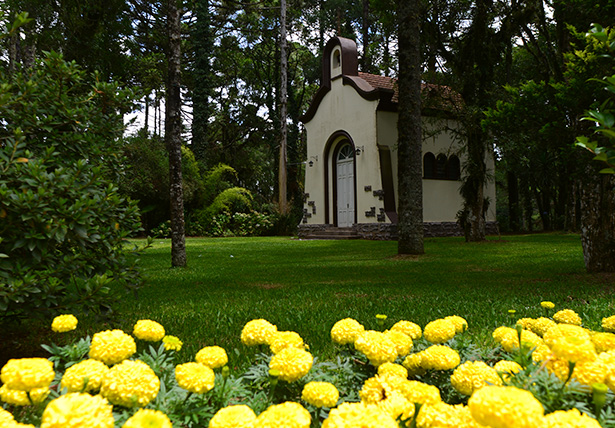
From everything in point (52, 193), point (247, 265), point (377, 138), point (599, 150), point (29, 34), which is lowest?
point (247, 265)

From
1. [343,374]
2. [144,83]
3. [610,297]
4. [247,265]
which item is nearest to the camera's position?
[343,374]

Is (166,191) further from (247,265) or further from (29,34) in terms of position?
(247,265)

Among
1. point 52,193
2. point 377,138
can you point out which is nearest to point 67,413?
point 52,193

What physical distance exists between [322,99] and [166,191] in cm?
891

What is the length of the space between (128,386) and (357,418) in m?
0.65

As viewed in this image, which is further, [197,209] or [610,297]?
[197,209]

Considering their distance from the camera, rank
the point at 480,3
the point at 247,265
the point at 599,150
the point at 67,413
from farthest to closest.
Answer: the point at 480,3 → the point at 247,265 → the point at 599,150 → the point at 67,413

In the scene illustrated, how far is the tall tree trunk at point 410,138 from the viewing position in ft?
33.6

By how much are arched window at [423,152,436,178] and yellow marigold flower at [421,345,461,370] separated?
18204 mm

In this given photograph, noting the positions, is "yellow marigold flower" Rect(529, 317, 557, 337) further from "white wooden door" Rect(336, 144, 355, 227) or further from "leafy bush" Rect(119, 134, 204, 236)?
"leafy bush" Rect(119, 134, 204, 236)

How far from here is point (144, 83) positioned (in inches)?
955

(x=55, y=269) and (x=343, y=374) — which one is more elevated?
(x=55, y=269)

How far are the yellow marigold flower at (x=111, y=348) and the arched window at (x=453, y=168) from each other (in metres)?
19.6

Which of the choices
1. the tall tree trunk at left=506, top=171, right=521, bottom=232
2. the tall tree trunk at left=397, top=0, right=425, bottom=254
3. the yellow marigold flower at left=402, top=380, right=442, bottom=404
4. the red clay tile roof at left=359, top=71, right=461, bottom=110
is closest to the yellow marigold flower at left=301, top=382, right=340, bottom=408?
the yellow marigold flower at left=402, top=380, right=442, bottom=404
